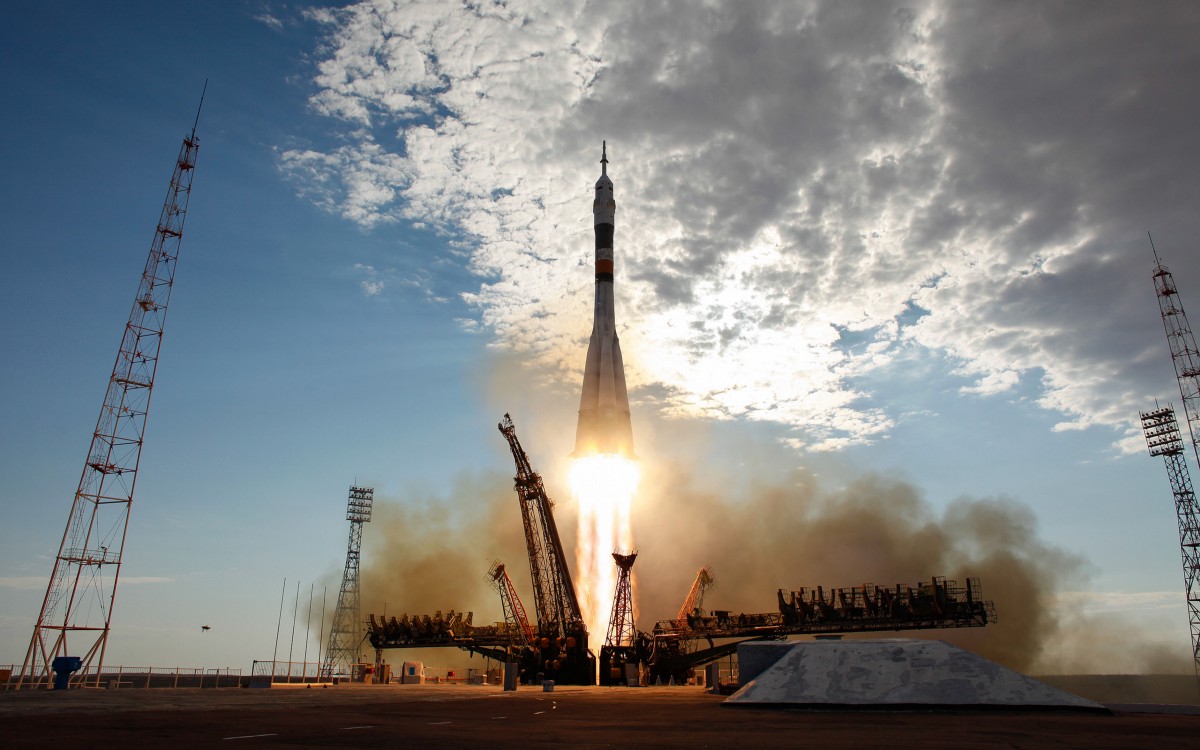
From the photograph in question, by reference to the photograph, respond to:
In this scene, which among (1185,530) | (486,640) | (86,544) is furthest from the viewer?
(486,640)

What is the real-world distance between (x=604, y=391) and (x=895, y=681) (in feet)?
177

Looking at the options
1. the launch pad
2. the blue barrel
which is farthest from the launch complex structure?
the blue barrel

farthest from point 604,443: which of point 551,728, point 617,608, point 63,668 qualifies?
point 551,728

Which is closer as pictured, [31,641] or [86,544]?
[31,641]

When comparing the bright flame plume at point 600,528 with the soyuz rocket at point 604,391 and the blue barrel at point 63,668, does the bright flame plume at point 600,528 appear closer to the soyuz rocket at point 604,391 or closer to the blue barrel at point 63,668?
the soyuz rocket at point 604,391

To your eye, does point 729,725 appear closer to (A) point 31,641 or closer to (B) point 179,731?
(B) point 179,731

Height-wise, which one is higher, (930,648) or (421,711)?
(930,648)

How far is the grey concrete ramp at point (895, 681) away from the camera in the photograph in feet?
76.9

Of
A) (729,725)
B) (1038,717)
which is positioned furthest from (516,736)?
(1038,717)

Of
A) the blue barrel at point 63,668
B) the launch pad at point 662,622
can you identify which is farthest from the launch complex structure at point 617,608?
the blue barrel at point 63,668

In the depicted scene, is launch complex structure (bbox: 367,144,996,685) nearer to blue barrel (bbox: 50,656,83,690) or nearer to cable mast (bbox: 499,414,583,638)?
cable mast (bbox: 499,414,583,638)

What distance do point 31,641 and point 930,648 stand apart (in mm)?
70887

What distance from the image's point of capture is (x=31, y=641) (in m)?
62.1

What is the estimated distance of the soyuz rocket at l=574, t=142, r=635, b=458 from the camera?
7600 cm
